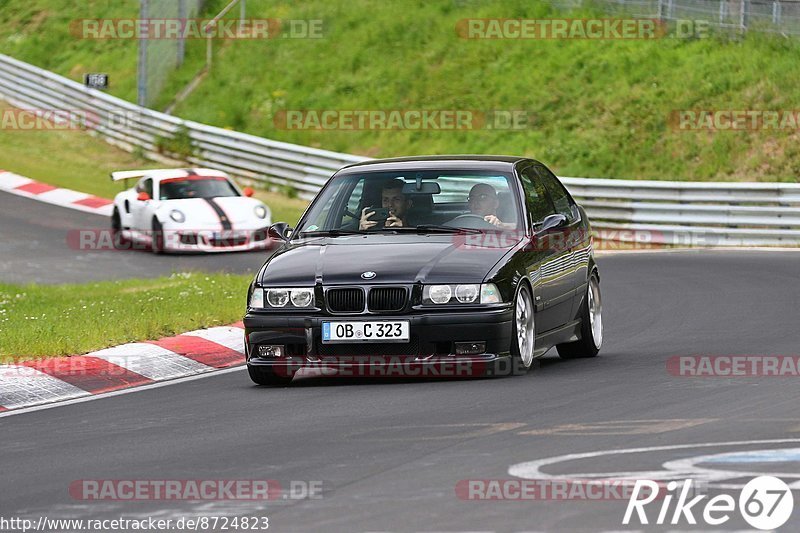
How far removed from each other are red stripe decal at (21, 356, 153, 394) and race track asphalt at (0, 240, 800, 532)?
0.57m

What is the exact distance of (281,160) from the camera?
33000 mm

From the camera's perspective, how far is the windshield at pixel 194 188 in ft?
82.5

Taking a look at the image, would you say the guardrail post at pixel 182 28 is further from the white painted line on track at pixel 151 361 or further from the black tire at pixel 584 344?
the black tire at pixel 584 344

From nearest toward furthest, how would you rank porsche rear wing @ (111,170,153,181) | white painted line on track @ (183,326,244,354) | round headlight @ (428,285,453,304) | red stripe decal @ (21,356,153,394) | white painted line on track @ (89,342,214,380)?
round headlight @ (428,285,453,304) → red stripe decal @ (21,356,153,394) → white painted line on track @ (89,342,214,380) → white painted line on track @ (183,326,244,354) → porsche rear wing @ (111,170,153,181)

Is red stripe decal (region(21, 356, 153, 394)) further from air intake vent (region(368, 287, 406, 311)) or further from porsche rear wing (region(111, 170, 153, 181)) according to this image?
porsche rear wing (region(111, 170, 153, 181))

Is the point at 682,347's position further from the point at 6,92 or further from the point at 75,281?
the point at 6,92

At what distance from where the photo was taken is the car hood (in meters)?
10.1

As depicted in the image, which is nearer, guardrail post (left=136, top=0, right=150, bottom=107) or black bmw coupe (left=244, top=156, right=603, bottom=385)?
black bmw coupe (left=244, top=156, right=603, bottom=385)

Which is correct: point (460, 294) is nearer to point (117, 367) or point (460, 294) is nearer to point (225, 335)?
point (117, 367)

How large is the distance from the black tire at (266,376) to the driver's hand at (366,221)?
1.16 m

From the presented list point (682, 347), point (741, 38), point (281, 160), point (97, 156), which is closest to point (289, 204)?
point (281, 160)

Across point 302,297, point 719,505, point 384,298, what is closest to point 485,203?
point 384,298

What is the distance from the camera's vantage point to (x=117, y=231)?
2586 cm

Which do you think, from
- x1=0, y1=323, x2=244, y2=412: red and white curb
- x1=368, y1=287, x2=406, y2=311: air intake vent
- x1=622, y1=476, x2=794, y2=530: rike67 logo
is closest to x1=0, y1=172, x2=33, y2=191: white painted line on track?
x1=0, y1=323, x2=244, y2=412: red and white curb
